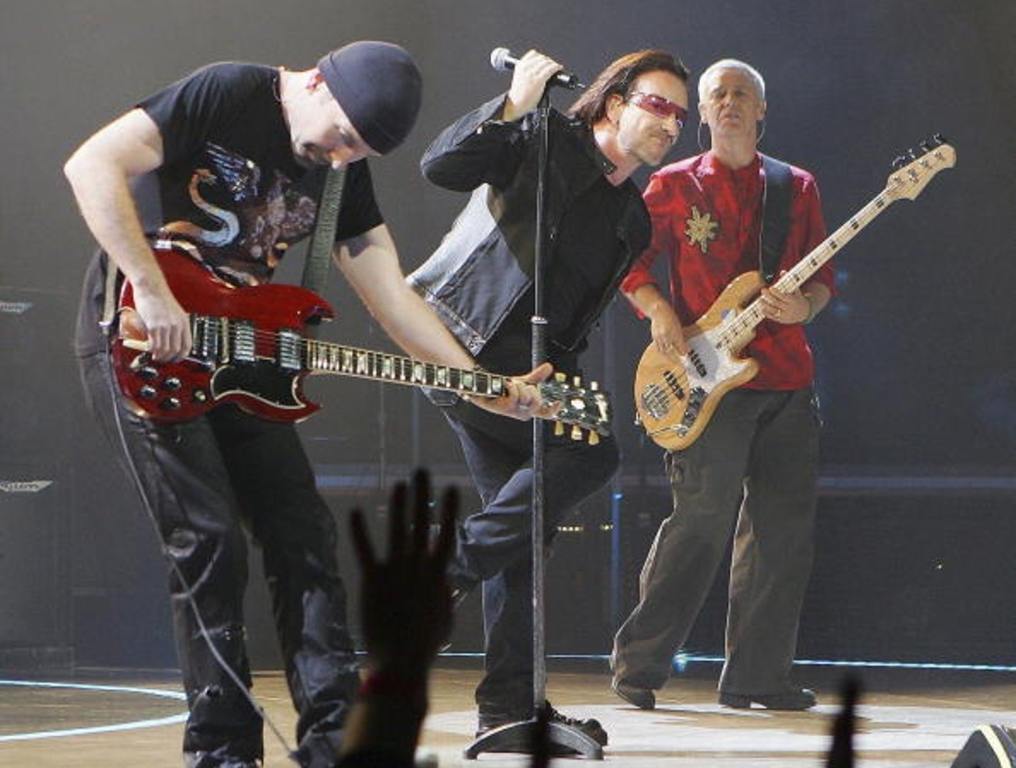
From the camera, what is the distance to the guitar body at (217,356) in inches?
140

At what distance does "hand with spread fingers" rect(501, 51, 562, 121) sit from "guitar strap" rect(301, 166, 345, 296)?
27.2 inches

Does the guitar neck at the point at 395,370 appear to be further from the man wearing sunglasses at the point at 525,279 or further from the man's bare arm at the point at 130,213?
the man wearing sunglasses at the point at 525,279

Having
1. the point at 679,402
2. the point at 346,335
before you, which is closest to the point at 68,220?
the point at 346,335

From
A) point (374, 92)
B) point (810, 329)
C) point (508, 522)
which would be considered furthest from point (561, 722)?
point (810, 329)

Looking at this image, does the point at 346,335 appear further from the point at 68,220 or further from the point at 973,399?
the point at 973,399

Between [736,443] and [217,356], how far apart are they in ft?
9.12

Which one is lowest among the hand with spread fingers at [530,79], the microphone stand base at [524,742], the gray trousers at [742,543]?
the microphone stand base at [524,742]

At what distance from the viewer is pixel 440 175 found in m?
4.69

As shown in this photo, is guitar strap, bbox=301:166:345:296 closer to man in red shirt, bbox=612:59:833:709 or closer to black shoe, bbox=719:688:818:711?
man in red shirt, bbox=612:59:833:709

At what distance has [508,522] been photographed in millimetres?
4758

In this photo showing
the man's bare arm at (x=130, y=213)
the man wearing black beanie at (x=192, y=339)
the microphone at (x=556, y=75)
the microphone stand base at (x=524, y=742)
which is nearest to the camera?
the man's bare arm at (x=130, y=213)

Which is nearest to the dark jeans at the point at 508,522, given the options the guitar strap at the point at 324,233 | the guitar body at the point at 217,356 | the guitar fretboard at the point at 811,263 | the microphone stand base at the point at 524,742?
the microphone stand base at the point at 524,742

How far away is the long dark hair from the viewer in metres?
4.87

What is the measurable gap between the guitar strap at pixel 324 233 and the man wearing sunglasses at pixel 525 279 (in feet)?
2.62
